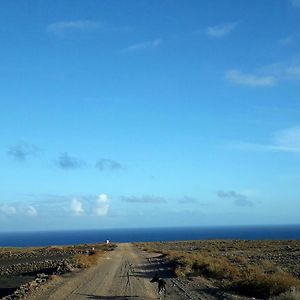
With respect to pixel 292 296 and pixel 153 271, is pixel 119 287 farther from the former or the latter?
pixel 153 271

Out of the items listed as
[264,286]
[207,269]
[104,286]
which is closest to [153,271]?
[207,269]

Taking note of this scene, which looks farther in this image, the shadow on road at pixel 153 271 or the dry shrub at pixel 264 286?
the shadow on road at pixel 153 271

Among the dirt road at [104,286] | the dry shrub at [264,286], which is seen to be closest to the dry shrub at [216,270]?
the dirt road at [104,286]

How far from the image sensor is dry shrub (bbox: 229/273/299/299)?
23.3m

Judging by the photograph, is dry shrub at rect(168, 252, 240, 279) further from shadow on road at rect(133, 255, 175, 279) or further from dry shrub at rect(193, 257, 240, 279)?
shadow on road at rect(133, 255, 175, 279)

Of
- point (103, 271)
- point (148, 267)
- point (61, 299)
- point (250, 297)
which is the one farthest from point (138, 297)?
point (148, 267)

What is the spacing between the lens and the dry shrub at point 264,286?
23.3 metres

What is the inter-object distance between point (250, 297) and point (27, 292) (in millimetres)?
10580

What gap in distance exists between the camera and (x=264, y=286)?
24312 millimetres

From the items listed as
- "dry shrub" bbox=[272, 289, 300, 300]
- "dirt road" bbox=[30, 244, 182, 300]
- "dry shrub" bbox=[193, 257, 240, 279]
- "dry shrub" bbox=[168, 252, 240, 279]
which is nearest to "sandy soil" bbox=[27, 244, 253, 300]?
"dirt road" bbox=[30, 244, 182, 300]

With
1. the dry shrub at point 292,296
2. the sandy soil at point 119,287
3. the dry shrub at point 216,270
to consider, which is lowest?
the dry shrub at point 292,296

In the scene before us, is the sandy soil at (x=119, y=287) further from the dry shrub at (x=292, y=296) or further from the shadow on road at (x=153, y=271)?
the dry shrub at (x=292, y=296)

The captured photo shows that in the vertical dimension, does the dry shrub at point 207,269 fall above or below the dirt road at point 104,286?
above

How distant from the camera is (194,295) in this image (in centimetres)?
2352
